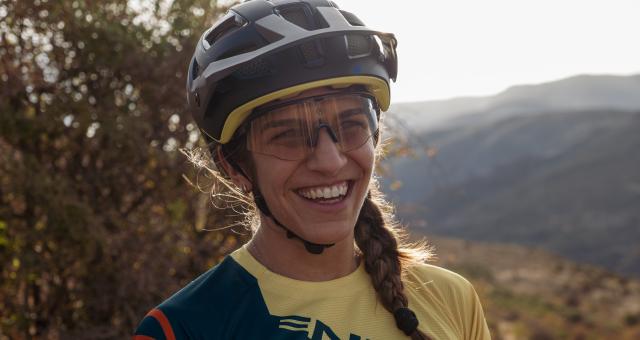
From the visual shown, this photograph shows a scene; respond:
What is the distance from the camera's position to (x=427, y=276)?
7.95ft

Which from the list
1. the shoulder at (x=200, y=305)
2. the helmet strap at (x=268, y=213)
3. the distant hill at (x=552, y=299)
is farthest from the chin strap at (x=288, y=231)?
the distant hill at (x=552, y=299)

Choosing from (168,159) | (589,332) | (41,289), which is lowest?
(589,332)

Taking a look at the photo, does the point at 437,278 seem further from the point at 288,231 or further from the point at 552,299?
the point at 552,299

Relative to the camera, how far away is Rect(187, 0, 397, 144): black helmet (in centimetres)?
226

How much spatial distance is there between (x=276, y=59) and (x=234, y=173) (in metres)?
0.49

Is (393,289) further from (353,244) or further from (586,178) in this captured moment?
(586,178)

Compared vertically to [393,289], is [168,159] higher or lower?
lower

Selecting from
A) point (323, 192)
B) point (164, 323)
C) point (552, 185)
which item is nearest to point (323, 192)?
point (323, 192)

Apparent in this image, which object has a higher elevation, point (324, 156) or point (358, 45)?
point (358, 45)

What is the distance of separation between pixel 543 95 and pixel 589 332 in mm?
177644

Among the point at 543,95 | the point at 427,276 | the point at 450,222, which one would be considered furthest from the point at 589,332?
the point at 543,95

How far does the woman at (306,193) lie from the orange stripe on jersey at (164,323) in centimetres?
3

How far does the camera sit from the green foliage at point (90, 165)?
14.8ft

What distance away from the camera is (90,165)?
485 centimetres
